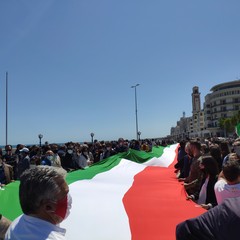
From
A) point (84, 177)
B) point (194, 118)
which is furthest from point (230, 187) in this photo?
point (194, 118)

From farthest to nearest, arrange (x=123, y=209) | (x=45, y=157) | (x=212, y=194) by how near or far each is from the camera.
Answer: (x=45, y=157)
(x=212, y=194)
(x=123, y=209)

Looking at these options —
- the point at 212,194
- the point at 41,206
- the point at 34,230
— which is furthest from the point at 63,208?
the point at 212,194

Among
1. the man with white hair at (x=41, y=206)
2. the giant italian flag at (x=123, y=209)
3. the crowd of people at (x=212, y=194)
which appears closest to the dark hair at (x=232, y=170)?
the crowd of people at (x=212, y=194)

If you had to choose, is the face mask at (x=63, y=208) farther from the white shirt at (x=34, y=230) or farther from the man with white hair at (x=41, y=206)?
the white shirt at (x=34, y=230)

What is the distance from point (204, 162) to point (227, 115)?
333ft

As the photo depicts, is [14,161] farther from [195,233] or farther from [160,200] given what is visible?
[195,233]

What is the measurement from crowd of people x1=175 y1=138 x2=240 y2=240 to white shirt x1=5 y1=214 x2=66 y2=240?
705mm

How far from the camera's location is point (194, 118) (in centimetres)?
13138

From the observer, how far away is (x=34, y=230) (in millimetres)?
1634

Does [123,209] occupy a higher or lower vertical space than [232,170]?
lower

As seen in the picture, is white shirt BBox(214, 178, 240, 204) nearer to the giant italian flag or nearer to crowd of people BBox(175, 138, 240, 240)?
crowd of people BBox(175, 138, 240, 240)

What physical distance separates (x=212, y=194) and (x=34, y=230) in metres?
3.28

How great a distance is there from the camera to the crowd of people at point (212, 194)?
4.93ft

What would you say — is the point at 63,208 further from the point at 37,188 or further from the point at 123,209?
the point at 123,209
